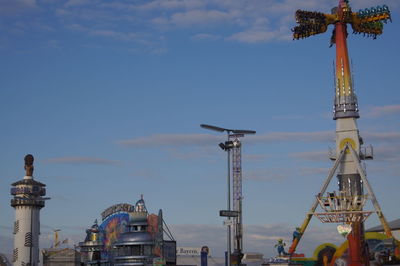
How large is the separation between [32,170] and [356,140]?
2242 inches

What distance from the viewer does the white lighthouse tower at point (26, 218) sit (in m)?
118

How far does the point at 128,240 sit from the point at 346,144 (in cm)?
3350

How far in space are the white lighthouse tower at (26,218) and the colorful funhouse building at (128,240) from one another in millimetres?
17940

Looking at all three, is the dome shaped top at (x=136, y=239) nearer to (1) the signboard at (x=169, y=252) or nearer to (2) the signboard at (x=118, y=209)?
(1) the signboard at (x=169, y=252)

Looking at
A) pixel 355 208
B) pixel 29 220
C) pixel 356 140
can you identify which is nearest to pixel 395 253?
pixel 355 208

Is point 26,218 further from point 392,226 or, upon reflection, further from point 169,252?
point 392,226

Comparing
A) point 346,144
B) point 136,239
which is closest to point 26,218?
point 136,239

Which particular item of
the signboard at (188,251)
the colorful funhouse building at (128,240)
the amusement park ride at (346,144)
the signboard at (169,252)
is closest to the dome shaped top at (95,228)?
the colorful funhouse building at (128,240)

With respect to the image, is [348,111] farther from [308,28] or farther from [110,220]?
[110,220]

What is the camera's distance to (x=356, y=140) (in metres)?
99.7

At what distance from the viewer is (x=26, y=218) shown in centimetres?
11888

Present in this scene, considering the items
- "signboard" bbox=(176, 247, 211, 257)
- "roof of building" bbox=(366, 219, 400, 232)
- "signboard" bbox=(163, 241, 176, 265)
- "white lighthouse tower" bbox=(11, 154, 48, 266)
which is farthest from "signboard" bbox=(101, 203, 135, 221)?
"signboard" bbox=(176, 247, 211, 257)

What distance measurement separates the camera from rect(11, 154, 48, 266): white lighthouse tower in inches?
4651

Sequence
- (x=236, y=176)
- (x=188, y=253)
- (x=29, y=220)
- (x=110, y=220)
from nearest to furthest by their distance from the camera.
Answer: (x=110, y=220) → (x=29, y=220) → (x=236, y=176) → (x=188, y=253)
